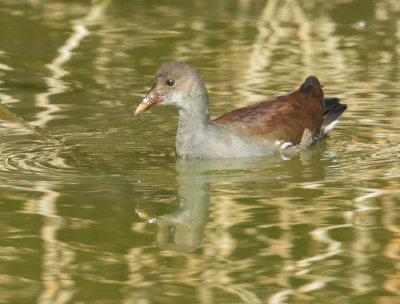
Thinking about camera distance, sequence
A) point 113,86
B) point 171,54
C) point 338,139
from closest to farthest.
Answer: point 338,139 → point 113,86 → point 171,54

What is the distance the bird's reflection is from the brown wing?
21cm

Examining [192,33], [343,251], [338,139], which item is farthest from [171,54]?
[343,251]

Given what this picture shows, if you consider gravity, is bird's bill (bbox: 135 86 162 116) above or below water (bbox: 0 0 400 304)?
above

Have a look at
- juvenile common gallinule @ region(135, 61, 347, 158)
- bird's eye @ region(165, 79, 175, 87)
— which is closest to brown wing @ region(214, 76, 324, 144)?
juvenile common gallinule @ region(135, 61, 347, 158)

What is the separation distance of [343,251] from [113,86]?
205 inches

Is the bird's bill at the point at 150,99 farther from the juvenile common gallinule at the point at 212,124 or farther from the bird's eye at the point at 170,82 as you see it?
the bird's eye at the point at 170,82

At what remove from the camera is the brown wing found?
27.2 feet

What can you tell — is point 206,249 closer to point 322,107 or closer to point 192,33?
point 322,107

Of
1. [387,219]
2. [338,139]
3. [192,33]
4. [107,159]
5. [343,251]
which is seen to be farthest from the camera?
[192,33]

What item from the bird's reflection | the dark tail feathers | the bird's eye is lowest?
the bird's reflection

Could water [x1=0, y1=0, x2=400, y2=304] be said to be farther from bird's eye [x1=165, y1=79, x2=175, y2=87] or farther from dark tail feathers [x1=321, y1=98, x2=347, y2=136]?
bird's eye [x1=165, y1=79, x2=175, y2=87]

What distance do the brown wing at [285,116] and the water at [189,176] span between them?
0.24 m

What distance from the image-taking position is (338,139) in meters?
8.86

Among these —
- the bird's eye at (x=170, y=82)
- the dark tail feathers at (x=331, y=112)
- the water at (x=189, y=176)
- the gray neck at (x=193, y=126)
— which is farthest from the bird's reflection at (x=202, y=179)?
the bird's eye at (x=170, y=82)
